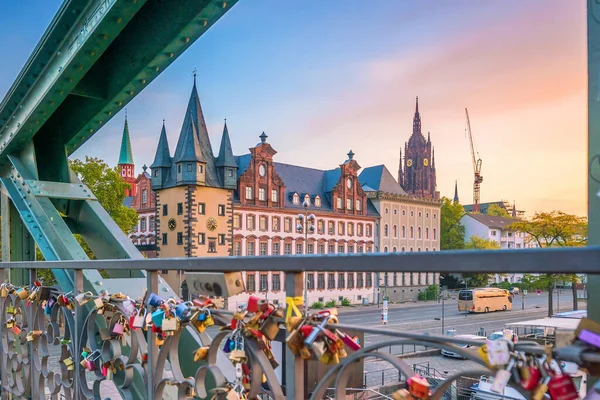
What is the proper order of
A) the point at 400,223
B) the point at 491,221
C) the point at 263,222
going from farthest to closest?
the point at 491,221 → the point at 400,223 → the point at 263,222

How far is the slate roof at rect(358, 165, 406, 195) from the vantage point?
53.2 meters

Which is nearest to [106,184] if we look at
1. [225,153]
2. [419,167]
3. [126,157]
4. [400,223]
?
[225,153]

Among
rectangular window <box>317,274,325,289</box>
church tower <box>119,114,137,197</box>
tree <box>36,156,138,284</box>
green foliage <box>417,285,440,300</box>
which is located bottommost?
green foliage <box>417,285,440,300</box>

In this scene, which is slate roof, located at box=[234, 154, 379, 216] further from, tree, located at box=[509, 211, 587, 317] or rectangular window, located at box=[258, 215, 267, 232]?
tree, located at box=[509, 211, 587, 317]

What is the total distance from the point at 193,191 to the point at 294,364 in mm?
37080

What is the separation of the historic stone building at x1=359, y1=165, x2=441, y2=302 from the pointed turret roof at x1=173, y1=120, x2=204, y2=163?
20.8 metres

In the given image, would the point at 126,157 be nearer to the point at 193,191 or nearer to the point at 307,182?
the point at 307,182

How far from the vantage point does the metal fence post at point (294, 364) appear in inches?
48.5

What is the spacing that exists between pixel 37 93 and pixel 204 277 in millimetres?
2876

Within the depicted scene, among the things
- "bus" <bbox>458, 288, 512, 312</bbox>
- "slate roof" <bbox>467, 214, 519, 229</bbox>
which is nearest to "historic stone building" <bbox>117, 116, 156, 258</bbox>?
"bus" <bbox>458, 288, 512, 312</bbox>

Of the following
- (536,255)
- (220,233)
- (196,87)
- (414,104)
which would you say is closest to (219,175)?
(220,233)

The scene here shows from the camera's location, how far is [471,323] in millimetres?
33250

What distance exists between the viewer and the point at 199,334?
166 centimetres

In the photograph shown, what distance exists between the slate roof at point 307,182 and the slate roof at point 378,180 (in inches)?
124
